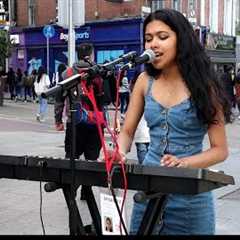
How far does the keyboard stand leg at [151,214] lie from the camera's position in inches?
93.4

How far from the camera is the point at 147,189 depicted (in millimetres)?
2289

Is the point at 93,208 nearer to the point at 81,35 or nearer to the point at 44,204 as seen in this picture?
the point at 44,204

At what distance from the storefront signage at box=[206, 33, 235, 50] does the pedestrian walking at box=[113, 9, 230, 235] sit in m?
26.3

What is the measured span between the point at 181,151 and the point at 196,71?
0.37 metres

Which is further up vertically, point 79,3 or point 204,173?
point 79,3

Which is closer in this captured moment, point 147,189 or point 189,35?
point 147,189

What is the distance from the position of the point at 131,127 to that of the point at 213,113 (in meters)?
0.43

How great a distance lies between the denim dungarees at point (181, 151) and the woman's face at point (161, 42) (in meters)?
0.21

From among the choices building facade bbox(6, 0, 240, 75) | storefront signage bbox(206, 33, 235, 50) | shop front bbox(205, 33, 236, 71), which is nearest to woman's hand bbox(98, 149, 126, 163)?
building facade bbox(6, 0, 240, 75)

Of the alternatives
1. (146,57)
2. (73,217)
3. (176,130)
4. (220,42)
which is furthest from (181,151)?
(220,42)

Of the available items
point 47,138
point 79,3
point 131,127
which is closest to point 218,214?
point 131,127

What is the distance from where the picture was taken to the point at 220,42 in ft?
101

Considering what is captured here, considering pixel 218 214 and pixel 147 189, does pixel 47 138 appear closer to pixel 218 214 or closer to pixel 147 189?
pixel 218 214

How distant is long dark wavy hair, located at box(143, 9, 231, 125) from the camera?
8.63 feet
